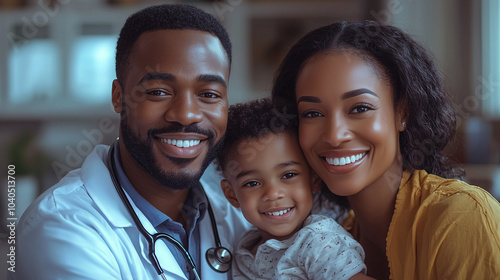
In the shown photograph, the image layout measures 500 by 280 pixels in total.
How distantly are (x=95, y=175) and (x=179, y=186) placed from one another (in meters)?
0.21

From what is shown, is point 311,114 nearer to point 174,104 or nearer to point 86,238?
point 174,104

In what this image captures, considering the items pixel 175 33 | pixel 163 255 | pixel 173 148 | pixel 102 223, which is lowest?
pixel 163 255

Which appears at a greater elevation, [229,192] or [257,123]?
[257,123]

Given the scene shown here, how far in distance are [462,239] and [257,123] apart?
0.58 meters

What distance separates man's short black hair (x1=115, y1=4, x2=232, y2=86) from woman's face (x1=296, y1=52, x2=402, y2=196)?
29 cm

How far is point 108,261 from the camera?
3.57 feet

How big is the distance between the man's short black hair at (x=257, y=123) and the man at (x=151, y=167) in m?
0.07

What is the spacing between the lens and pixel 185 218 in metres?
1.40

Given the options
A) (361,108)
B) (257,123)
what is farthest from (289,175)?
(361,108)

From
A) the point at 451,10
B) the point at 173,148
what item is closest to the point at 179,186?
the point at 173,148

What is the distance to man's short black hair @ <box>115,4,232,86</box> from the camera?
50.4 inches

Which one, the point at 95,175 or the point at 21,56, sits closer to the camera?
the point at 95,175

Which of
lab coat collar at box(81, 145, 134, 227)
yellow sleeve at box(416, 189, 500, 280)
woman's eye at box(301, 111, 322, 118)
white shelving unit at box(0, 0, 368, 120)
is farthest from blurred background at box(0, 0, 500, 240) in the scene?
yellow sleeve at box(416, 189, 500, 280)

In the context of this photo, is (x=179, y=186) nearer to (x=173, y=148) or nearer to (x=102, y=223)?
(x=173, y=148)
